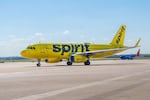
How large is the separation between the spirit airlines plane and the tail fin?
5.07 feet

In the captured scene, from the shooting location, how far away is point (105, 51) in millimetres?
62656

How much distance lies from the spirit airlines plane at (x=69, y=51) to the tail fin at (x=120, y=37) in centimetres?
155

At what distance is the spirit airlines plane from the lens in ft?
189

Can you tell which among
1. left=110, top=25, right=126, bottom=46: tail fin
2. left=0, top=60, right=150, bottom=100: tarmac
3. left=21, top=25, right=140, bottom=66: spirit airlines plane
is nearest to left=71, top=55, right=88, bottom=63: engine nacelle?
left=21, top=25, right=140, bottom=66: spirit airlines plane

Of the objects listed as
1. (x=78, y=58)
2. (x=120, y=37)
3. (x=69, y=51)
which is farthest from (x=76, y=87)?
(x=120, y=37)

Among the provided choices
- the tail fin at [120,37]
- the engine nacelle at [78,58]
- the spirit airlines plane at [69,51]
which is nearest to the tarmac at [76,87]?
the engine nacelle at [78,58]

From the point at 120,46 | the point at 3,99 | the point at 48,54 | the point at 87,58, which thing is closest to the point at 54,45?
the point at 48,54

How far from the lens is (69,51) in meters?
60.4

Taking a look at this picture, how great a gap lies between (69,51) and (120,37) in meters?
14.1

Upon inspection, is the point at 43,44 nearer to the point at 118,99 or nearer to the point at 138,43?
the point at 138,43

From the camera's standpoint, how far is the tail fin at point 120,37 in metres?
68.9

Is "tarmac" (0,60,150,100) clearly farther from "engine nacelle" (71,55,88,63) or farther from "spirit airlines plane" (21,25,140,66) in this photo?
"spirit airlines plane" (21,25,140,66)

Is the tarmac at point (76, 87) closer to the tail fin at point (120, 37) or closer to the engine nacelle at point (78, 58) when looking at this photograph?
the engine nacelle at point (78, 58)

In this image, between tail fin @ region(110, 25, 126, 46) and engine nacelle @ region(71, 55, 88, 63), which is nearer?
engine nacelle @ region(71, 55, 88, 63)
